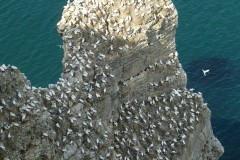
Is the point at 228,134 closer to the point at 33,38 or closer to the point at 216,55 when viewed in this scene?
the point at 216,55

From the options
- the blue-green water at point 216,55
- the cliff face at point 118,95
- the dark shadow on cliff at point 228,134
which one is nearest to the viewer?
the cliff face at point 118,95

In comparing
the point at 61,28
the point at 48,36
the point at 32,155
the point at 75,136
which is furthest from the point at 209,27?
the point at 32,155

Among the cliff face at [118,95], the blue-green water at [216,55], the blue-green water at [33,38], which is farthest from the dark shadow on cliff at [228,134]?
the blue-green water at [33,38]

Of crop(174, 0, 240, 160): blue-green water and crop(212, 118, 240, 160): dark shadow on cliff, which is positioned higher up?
crop(174, 0, 240, 160): blue-green water

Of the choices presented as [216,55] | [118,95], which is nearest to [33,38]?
[216,55]

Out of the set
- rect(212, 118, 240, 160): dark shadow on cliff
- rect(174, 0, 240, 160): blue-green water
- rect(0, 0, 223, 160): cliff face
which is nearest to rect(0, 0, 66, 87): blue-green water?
rect(174, 0, 240, 160): blue-green water

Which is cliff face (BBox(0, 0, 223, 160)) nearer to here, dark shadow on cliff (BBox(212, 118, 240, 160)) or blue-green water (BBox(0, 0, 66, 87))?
dark shadow on cliff (BBox(212, 118, 240, 160))

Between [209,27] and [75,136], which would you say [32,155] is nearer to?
[75,136]

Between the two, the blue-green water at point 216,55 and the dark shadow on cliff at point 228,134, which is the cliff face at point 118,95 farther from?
the blue-green water at point 216,55

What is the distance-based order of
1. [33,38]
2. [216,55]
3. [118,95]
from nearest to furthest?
[118,95], [33,38], [216,55]
